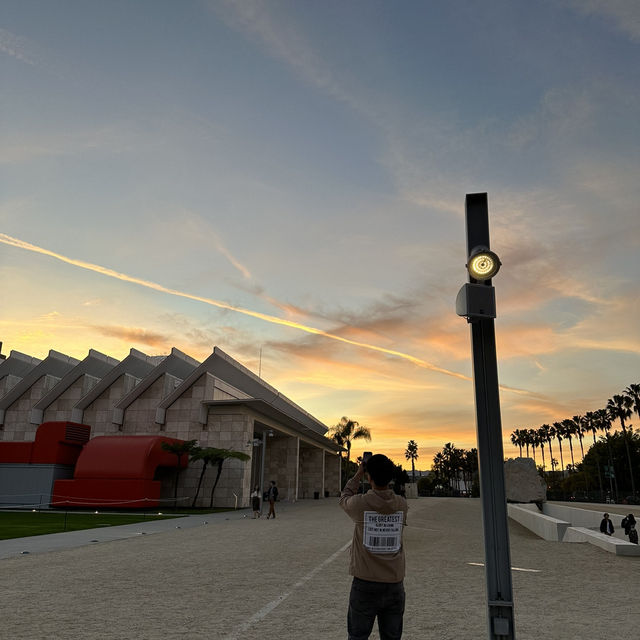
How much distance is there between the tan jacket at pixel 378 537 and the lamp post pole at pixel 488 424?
68 centimetres

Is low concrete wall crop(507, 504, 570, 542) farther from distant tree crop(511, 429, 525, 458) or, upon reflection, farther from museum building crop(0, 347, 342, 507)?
distant tree crop(511, 429, 525, 458)

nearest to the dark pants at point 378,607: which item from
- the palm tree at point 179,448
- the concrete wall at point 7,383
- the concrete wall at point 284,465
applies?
the palm tree at point 179,448

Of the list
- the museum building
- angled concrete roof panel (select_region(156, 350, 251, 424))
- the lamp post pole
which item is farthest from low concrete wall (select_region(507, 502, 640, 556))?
angled concrete roof panel (select_region(156, 350, 251, 424))

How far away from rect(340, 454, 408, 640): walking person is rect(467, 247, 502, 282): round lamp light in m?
1.69

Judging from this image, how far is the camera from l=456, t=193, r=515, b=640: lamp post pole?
3.93 metres

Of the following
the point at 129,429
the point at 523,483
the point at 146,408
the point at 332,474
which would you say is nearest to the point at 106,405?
the point at 129,429

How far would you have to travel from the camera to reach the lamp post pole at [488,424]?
393cm

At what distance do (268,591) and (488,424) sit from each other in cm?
592

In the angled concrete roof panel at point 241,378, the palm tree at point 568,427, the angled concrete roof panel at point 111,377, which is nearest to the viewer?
the angled concrete roof panel at point 241,378

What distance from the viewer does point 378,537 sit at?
385 centimetres

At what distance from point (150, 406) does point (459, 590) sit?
36.7 metres

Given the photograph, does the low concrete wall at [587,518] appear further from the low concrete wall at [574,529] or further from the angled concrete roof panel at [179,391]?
the angled concrete roof panel at [179,391]

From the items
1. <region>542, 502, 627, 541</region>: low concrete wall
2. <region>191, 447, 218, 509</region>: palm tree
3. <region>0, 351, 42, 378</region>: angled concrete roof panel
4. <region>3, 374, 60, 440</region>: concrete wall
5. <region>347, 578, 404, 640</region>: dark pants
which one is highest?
<region>0, 351, 42, 378</region>: angled concrete roof panel

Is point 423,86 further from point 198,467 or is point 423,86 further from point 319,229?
point 198,467
